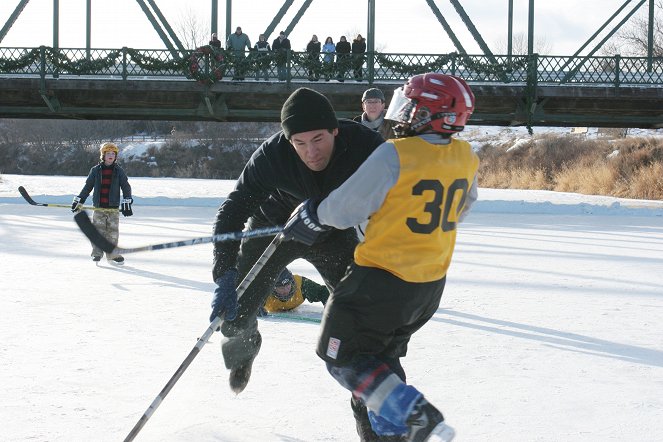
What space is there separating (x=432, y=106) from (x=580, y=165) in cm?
2900

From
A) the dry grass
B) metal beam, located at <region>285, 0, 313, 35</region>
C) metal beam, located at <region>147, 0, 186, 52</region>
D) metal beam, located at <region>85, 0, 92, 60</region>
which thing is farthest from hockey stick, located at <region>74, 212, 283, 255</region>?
metal beam, located at <region>85, 0, 92, 60</region>

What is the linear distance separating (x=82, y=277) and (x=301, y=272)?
2016 millimetres

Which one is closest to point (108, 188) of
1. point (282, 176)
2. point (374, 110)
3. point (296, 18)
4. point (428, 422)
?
point (374, 110)

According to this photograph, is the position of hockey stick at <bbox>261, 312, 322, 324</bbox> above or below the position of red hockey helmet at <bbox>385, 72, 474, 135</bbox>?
below

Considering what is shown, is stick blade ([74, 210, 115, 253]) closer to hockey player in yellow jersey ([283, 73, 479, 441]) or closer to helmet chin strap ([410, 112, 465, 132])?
hockey player in yellow jersey ([283, 73, 479, 441])

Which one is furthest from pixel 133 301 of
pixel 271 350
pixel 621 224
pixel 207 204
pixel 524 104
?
pixel 524 104

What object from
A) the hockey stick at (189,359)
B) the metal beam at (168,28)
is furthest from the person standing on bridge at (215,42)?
the hockey stick at (189,359)

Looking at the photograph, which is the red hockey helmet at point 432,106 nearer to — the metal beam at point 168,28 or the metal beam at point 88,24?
the metal beam at point 168,28

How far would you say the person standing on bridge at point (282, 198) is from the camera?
10.1ft

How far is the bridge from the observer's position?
19.6m

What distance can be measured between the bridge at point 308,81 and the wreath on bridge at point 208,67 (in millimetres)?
24

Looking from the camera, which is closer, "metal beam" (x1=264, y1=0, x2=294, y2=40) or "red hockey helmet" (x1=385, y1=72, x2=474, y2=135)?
"red hockey helmet" (x1=385, y1=72, x2=474, y2=135)

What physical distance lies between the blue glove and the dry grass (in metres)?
20.4

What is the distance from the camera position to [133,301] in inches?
238
